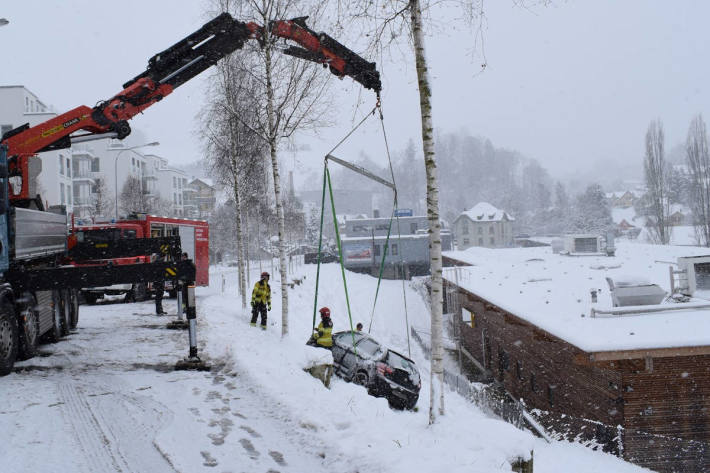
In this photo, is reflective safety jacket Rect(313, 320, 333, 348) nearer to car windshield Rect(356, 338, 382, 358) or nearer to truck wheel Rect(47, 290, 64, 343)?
car windshield Rect(356, 338, 382, 358)

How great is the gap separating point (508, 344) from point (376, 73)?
13299 millimetres

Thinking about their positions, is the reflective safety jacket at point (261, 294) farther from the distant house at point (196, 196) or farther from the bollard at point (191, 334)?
the distant house at point (196, 196)

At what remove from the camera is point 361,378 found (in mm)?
10891

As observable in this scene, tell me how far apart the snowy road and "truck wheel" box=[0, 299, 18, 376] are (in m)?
0.25

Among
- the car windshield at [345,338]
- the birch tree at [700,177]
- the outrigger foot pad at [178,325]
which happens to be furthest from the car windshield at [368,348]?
the birch tree at [700,177]

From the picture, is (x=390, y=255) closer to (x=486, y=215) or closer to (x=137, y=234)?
(x=486, y=215)

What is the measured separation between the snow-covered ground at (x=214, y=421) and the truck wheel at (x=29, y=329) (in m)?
0.21

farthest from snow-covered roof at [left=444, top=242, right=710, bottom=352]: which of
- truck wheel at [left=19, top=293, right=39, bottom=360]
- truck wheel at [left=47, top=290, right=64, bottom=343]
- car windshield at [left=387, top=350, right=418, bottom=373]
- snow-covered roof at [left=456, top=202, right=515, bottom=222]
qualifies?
snow-covered roof at [left=456, top=202, right=515, bottom=222]

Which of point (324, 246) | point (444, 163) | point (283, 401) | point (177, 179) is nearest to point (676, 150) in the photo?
point (444, 163)

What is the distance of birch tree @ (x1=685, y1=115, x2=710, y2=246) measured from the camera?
130ft

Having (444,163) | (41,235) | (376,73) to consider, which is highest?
(444,163)

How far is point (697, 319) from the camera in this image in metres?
13.3

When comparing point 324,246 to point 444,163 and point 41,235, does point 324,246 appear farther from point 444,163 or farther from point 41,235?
point 444,163

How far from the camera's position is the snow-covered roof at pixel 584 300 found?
39.4ft
